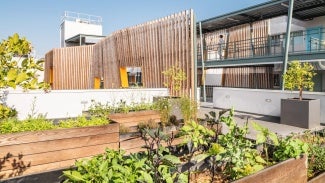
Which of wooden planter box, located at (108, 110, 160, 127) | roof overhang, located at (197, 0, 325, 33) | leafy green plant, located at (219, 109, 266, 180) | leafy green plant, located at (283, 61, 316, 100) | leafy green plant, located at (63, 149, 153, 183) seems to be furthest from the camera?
roof overhang, located at (197, 0, 325, 33)

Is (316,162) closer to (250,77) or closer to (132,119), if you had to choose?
(132,119)

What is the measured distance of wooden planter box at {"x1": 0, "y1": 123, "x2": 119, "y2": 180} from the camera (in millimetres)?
3811

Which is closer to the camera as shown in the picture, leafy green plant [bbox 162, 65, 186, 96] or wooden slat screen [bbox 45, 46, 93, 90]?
leafy green plant [bbox 162, 65, 186, 96]

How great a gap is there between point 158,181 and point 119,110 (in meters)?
4.92

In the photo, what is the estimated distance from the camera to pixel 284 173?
265 cm

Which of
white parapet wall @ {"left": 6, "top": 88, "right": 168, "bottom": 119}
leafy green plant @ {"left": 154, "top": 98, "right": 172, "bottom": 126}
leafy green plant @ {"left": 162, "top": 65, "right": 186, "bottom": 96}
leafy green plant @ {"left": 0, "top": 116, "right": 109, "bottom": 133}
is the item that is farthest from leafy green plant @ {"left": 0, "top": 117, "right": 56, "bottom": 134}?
leafy green plant @ {"left": 162, "top": 65, "right": 186, "bottom": 96}

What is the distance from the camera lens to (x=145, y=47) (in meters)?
12.2

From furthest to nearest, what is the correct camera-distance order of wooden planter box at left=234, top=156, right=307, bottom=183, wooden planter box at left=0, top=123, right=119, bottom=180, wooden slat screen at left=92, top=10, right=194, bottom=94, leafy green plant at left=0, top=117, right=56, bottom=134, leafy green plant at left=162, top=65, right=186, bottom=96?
1. wooden slat screen at left=92, top=10, right=194, bottom=94
2. leafy green plant at left=162, top=65, right=186, bottom=96
3. leafy green plant at left=0, top=117, right=56, bottom=134
4. wooden planter box at left=0, top=123, right=119, bottom=180
5. wooden planter box at left=234, top=156, right=307, bottom=183

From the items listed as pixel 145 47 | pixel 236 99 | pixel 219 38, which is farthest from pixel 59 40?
pixel 236 99

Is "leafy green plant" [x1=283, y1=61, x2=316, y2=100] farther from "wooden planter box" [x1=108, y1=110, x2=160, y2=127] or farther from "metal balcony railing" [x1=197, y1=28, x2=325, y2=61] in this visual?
"metal balcony railing" [x1=197, y1=28, x2=325, y2=61]

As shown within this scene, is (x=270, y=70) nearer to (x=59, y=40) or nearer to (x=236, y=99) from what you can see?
(x=236, y=99)

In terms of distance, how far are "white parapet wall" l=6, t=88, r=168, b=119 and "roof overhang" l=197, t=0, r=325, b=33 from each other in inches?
288

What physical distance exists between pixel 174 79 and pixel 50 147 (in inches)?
250

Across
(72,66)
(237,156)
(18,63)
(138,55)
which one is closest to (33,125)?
(18,63)
